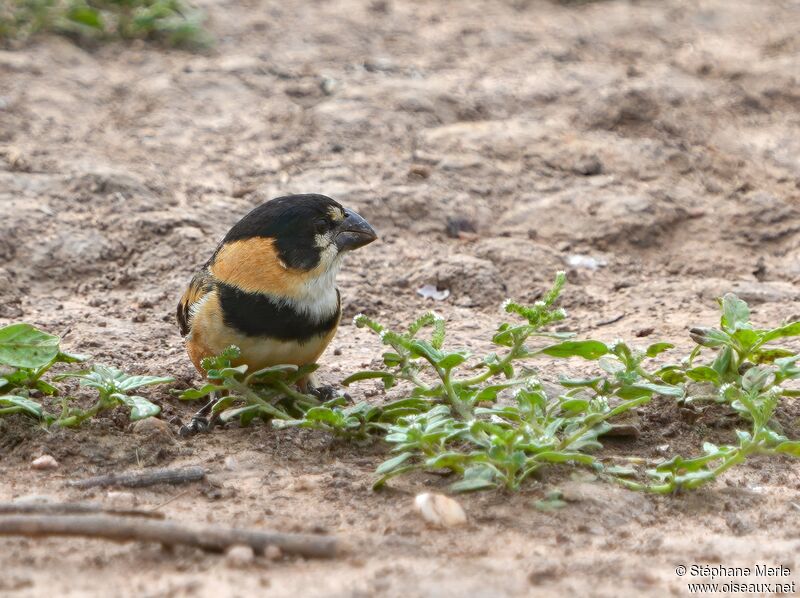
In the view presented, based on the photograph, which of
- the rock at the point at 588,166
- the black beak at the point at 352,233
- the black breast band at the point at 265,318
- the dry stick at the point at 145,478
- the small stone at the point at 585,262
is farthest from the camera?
the rock at the point at 588,166

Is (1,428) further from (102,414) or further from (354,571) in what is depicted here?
(354,571)

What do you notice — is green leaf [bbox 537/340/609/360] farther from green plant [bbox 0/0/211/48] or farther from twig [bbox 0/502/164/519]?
green plant [bbox 0/0/211/48]

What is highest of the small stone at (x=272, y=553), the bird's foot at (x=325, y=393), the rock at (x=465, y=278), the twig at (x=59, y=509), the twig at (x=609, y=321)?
the small stone at (x=272, y=553)

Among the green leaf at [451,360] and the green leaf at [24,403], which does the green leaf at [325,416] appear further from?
the green leaf at [24,403]

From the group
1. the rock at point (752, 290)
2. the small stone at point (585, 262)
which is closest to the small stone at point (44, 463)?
the small stone at point (585, 262)

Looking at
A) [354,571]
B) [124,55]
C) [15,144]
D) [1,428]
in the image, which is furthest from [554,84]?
[354,571]

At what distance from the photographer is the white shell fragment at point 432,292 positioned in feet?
21.7

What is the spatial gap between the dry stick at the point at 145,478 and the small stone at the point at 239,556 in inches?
32.5

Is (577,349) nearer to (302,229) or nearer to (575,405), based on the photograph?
(575,405)

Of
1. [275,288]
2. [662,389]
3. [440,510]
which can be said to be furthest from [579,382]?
[275,288]

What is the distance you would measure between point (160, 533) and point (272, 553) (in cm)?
32

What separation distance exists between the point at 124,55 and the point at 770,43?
4.96 metres

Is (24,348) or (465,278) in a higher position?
(24,348)

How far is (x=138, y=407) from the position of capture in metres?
4.46
